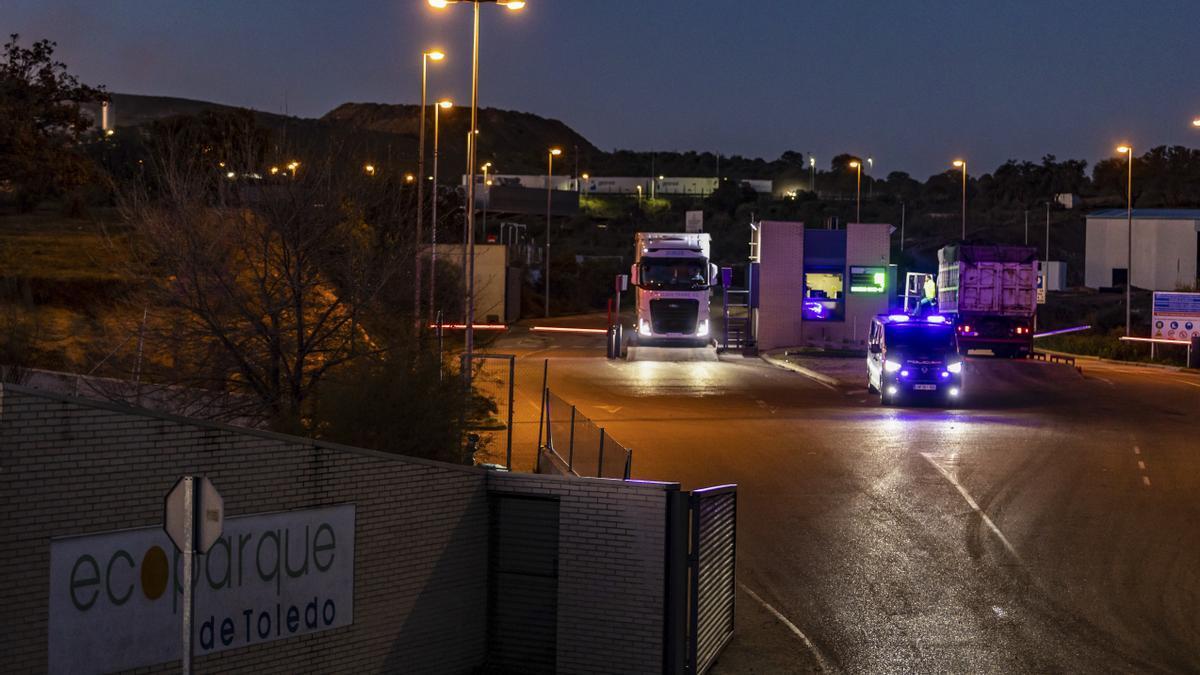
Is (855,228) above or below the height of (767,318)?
above

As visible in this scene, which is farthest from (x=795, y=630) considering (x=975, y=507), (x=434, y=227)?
(x=434, y=227)

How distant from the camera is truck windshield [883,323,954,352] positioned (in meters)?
33.0

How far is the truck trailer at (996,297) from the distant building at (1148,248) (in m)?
50.4

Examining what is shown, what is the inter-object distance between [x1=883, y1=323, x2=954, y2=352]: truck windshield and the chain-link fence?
1400 centimetres

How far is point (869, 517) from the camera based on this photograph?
18.5 meters

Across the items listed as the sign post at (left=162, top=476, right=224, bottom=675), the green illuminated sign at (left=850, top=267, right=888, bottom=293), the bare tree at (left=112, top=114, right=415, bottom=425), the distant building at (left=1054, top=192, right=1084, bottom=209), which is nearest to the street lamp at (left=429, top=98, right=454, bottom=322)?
the bare tree at (left=112, top=114, right=415, bottom=425)

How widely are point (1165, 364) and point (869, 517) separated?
35.8 meters

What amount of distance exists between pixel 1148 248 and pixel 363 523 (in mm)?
94726

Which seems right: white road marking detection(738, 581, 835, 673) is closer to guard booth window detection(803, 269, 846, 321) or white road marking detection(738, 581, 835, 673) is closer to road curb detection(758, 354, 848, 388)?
road curb detection(758, 354, 848, 388)

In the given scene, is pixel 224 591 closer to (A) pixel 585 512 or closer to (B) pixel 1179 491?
(A) pixel 585 512

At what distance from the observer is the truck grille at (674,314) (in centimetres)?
4650

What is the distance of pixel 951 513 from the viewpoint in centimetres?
1888

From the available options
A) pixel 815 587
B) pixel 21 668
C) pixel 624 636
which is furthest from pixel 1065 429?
pixel 21 668

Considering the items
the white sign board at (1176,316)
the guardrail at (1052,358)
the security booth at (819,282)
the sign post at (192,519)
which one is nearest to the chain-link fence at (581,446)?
the sign post at (192,519)
